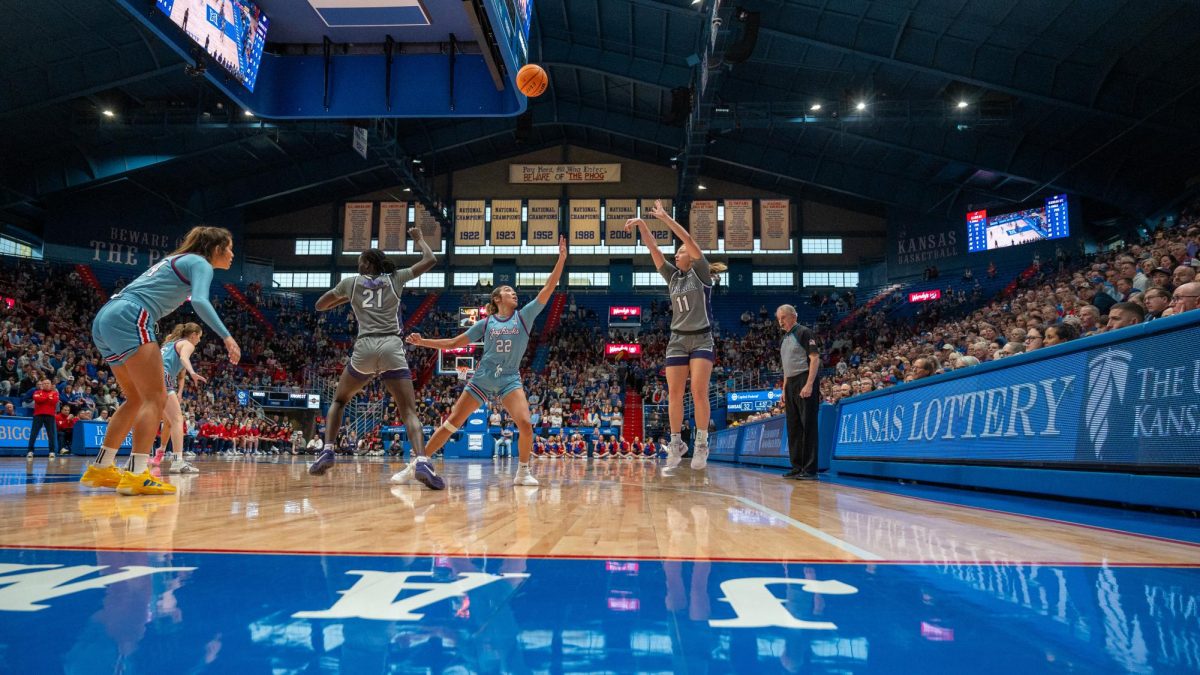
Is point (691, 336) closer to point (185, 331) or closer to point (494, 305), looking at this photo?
point (494, 305)

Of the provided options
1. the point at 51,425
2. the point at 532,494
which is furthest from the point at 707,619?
the point at 51,425

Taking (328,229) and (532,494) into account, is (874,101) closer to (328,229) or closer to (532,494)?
(532,494)

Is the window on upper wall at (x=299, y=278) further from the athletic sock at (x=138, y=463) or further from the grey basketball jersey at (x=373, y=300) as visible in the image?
the athletic sock at (x=138, y=463)

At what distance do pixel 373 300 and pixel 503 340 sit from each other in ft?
3.36

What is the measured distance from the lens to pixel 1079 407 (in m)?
3.97

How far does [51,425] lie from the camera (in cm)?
1288

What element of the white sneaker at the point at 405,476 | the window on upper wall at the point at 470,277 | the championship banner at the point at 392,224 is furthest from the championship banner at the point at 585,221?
the white sneaker at the point at 405,476

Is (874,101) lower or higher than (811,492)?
higher

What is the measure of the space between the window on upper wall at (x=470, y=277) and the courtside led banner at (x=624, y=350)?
794 centimetres

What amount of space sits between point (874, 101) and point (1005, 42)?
3944 mm

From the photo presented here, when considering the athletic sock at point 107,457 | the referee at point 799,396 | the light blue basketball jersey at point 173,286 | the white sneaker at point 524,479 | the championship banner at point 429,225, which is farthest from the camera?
the championship banner at point 429,225

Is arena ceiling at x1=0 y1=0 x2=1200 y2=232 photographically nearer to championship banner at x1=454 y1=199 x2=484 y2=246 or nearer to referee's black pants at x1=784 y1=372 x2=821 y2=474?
championship banner at x1=454 y1=199 x2=484 y2=246

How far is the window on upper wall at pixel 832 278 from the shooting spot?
3484 centimetres

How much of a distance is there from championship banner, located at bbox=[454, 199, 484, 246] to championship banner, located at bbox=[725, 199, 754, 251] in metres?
9.64
